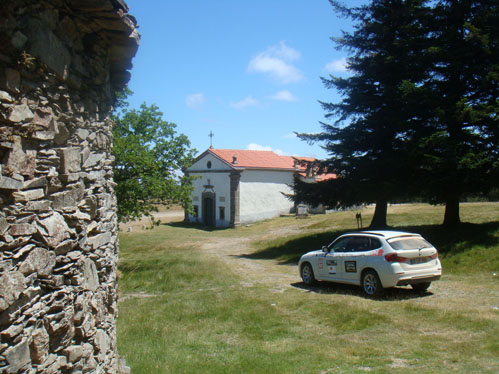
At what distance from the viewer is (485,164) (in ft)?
59.3

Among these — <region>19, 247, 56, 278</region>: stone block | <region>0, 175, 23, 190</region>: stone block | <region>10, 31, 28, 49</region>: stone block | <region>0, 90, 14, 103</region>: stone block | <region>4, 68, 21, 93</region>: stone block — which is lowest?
<region>19, 247, 56, 278</region>: stone block

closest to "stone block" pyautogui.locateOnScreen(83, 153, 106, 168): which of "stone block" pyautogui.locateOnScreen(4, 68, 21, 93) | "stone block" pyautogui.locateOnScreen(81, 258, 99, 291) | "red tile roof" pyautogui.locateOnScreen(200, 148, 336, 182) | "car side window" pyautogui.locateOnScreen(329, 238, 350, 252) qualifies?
"stone block" pyautogui.locateOnScreen(81, 258, 99, 291)

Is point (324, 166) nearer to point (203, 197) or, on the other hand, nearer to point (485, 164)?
point (485, 164)

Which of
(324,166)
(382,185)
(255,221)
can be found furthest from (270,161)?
(382,185)

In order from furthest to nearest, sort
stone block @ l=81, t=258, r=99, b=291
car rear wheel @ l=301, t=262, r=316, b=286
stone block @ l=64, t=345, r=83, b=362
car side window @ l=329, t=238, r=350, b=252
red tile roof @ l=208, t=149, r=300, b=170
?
red tile roof @ l=208, t=149, r=300, b=170
car rear wheel @ l=301, t=262, r=316, b=286
car side window @ l=329, t=238, r=350, b=252
stone block @ l=81, t=258, r=99, b=291
stone block @ l=64, t=345, r=83, b=362

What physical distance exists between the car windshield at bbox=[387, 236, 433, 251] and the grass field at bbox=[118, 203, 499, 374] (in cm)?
133

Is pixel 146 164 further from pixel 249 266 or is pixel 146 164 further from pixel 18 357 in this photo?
pixel 18 357

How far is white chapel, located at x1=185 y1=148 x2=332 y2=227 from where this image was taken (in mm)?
43625

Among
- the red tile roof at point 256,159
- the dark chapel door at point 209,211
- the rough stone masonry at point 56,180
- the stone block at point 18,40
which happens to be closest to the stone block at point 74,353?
the rough stone masonry at point 56,180

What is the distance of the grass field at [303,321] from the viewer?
7.38 m

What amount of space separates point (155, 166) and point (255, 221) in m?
26.2

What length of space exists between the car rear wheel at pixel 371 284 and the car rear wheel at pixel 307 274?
2.31 metres

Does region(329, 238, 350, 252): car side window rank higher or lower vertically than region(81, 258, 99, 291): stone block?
lower

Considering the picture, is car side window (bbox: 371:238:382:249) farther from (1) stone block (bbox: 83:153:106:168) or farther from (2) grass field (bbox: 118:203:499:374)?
(1) stone block (bbox: 83:153:106:168)
